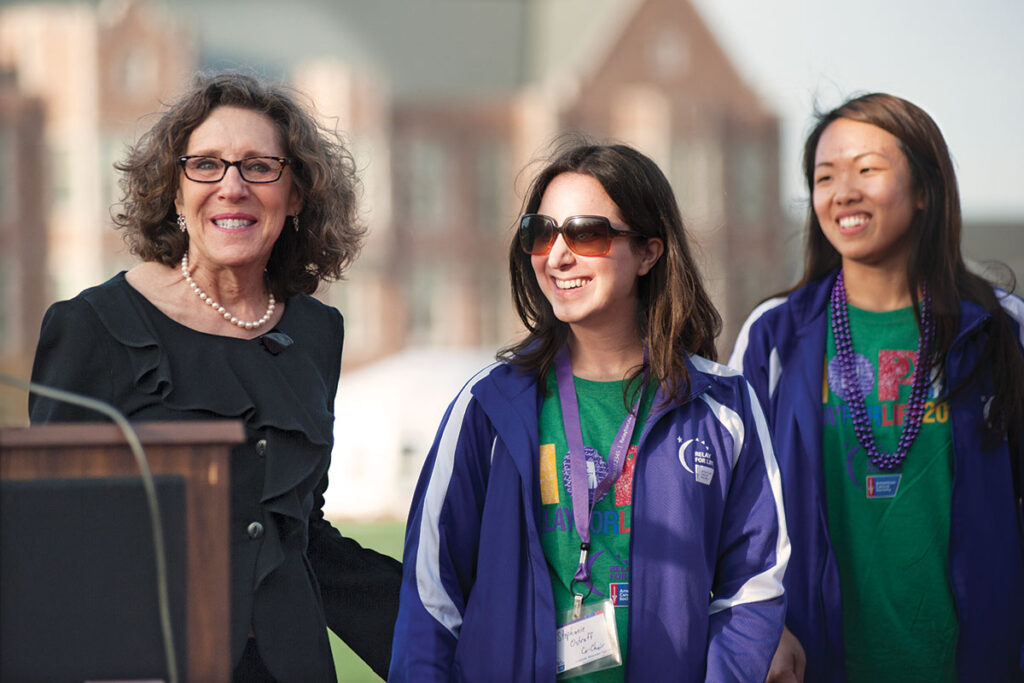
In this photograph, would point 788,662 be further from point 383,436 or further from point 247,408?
point 383,436

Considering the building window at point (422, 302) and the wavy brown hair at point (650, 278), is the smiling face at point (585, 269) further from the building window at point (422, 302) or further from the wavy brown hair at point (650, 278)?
the building window at point (422, 302)

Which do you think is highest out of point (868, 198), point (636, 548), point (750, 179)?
point (750, 179)

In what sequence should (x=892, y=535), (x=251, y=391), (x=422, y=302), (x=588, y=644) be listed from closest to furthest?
(x=588, y=644) → (x=251, y=391) → (x=892, y=535) → (x=422, y=302)

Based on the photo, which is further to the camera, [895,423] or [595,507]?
[895,423]

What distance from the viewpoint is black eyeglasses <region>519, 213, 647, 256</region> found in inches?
109

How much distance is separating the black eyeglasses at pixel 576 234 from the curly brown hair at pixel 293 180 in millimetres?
620

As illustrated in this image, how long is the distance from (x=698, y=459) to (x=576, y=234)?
59 centimetres

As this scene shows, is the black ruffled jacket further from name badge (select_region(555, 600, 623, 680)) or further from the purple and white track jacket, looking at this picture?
name badge (select_region(555, 600, 623, 680))

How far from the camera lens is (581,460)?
266cm

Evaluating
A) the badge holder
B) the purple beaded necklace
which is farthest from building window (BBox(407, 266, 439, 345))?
the badge holder

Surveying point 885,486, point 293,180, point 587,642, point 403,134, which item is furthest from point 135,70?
point 587,642

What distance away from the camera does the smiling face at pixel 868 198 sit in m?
3.46

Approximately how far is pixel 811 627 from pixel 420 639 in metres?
1.19

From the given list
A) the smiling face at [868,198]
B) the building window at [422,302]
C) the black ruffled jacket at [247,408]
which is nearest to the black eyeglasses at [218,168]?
the black ruffled jacket at [247,408]
